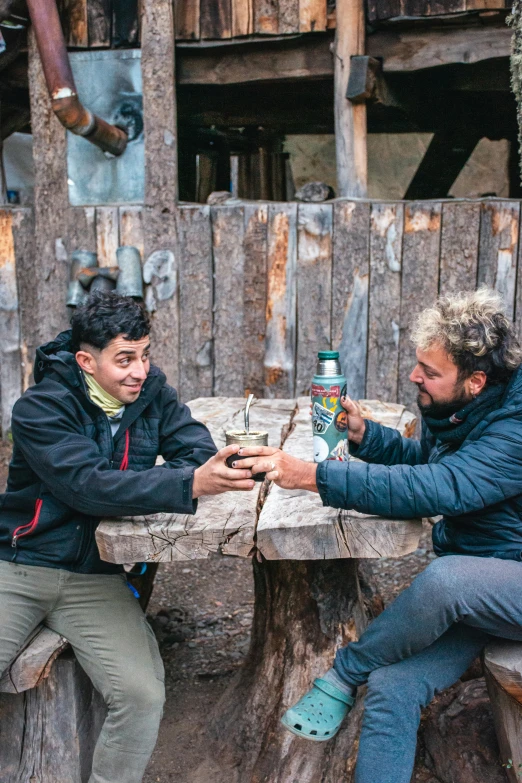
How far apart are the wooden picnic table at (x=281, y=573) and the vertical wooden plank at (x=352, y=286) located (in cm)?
150

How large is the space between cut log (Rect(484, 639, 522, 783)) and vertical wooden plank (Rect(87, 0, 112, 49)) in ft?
14.9

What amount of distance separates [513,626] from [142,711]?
1.08 meters

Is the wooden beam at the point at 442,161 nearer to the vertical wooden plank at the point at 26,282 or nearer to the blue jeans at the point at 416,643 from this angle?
the vertical wooden plank at the point at 26,282

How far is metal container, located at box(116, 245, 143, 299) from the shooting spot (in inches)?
200

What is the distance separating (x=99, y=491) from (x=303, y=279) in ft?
9.98

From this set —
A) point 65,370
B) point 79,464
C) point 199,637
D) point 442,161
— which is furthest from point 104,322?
point 442,161

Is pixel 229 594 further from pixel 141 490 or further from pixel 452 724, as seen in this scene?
pixel 141 490

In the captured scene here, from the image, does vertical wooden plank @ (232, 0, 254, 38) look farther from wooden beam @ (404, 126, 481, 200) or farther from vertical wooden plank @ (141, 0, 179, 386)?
wooden beam @ (404, 126, 481, 200)

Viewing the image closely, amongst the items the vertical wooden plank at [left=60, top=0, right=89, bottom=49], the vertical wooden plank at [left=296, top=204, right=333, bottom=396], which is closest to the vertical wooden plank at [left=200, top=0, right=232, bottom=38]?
the vertical wooden plank at [left=60, top=0, right=89, bottom=49]

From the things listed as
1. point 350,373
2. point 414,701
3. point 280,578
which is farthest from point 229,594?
point 414,701

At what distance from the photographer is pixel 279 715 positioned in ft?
8.96

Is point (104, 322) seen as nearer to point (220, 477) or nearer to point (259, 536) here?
point (220, 477)

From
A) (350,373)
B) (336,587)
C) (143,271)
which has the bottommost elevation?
(336,587)

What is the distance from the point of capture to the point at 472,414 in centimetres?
231
